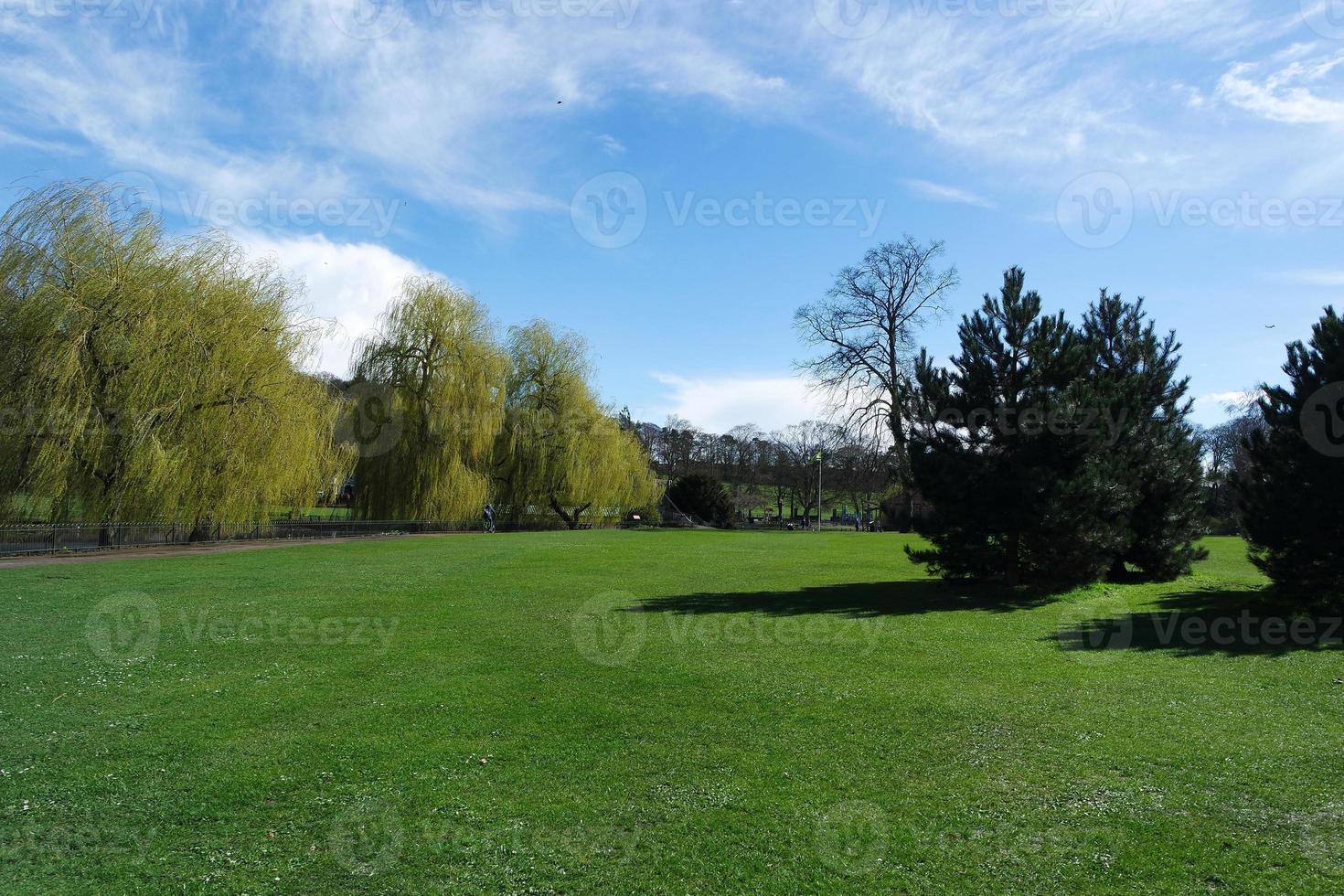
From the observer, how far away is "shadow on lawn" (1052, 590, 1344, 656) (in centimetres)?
1188

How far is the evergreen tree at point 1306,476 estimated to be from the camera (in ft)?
44.8

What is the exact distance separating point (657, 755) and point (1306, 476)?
Result: 13.4m

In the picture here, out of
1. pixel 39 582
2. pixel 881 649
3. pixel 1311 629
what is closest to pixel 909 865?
pixel 881 649

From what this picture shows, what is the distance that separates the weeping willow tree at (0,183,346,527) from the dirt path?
3.61ft

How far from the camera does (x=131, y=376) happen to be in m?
25.1

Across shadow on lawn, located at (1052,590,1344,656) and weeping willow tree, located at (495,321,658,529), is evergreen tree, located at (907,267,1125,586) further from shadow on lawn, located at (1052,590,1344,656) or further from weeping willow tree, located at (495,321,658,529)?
weeping willow tree, located at (495,321,658,529)

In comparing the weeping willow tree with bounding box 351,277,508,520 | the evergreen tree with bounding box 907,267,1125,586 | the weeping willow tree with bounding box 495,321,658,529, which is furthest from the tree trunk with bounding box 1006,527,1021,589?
the weeping willow tree with bounding box 495,321,658,529

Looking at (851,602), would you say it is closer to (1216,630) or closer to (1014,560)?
(1014,560)

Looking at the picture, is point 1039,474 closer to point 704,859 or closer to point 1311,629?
point 1311,629

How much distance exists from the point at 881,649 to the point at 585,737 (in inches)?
227

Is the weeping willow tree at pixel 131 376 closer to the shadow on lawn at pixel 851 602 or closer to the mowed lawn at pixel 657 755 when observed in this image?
the mowed lawn at pixel 657 755

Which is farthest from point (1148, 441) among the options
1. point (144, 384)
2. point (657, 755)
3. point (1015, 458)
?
point (144, 384)

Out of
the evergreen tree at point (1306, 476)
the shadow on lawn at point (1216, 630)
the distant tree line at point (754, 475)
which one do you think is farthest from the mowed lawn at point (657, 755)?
the distant tree line at point (754, 475)

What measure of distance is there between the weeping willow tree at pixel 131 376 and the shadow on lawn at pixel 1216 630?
26.3m
